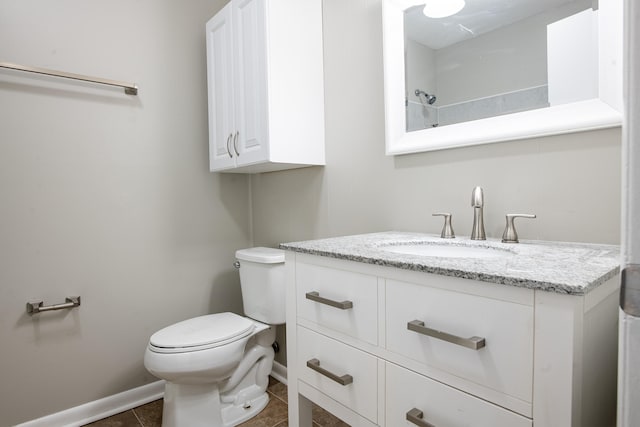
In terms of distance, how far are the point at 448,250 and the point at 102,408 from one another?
1781 millimetres

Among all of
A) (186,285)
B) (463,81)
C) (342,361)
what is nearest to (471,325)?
(342,361)

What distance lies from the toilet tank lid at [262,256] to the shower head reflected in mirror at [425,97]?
960mm

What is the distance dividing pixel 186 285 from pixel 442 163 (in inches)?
60.0

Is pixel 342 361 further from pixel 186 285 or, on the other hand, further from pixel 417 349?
pixel 186 285

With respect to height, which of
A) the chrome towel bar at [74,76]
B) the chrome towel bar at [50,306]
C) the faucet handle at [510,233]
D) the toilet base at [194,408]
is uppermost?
the chrome towel bar at [74,76]

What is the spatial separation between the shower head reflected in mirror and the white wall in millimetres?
1266

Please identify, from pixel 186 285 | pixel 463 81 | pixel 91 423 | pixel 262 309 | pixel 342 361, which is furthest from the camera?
pixel 186 285

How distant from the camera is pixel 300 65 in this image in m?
1.63

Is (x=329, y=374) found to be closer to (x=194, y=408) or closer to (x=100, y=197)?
(x=194, y=408)

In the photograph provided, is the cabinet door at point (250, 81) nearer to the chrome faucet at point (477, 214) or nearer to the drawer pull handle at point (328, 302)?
the drawer pull handle at point (328, 302)

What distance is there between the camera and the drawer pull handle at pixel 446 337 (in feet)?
2.16

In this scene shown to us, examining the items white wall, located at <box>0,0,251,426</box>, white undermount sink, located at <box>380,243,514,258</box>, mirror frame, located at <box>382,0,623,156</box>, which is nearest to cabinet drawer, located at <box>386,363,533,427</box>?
white undermount sink, located at <box>380,243,514,258</box>

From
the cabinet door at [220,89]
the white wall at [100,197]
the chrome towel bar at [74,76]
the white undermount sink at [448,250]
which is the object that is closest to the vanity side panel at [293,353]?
the white undermount sink at [448,250]

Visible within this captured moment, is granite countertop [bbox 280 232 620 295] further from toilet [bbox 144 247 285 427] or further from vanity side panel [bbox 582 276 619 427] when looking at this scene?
toilet [bbox 144 247 285 427]
